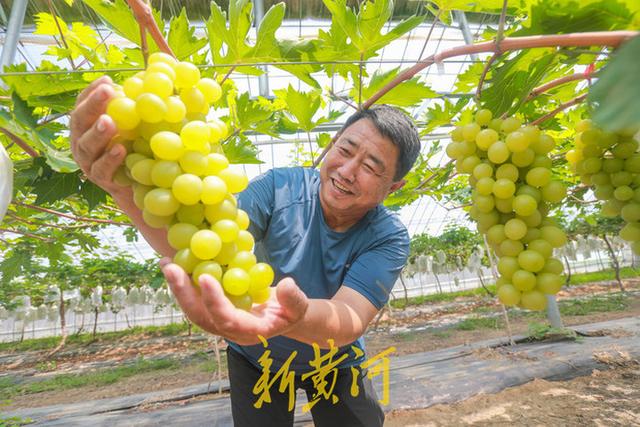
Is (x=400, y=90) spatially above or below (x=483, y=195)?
above

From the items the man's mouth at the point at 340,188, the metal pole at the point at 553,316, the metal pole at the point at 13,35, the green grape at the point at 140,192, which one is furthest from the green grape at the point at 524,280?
the metal pole at the point at 553,316

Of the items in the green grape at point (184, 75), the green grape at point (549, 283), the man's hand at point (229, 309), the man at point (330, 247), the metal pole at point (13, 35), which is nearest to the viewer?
the man's hand at point (229, 309)

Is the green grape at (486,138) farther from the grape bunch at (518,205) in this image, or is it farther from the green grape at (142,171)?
the green grape at (142,171)

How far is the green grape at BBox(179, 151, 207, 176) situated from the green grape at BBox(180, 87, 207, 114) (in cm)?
10

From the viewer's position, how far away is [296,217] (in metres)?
1.52

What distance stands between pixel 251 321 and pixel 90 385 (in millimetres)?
8454

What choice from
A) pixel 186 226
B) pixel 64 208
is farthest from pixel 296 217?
pixel 64 208

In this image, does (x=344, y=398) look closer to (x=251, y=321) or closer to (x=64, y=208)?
(x=251, y=321)

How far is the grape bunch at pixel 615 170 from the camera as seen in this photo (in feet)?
2.90

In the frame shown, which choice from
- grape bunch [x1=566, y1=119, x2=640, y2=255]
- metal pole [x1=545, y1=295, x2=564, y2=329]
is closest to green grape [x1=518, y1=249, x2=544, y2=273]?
grape bunch [x1=566, y1=119, x2=640, y2=255]

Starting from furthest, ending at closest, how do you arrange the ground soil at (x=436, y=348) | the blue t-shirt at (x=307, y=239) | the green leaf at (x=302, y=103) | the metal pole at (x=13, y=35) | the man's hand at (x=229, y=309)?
the metal pole at (x=13, y=35), the ground soil at (x=436, y=348), the green leaf at (x=302, y=103), the blue t-shirt at (x=307, y=239), the man's hand at (x=229, y=309)

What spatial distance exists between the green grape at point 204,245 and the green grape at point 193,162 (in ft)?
0.34

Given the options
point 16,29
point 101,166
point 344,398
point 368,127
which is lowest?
point 344,398

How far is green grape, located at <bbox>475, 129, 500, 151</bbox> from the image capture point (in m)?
0.87
